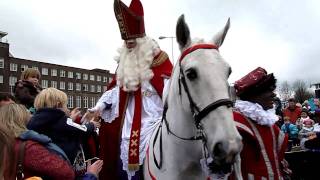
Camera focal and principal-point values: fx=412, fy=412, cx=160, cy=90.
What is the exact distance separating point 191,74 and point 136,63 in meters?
2.19

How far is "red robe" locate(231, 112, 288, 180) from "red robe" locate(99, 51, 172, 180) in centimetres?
149

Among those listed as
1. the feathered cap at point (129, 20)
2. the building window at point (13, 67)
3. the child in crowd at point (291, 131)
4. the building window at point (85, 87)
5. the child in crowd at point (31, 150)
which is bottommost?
the child in crowd at point (291, 131)

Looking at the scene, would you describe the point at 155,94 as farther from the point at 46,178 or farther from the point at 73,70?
the point at 73,70

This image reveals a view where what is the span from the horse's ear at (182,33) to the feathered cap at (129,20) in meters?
2.02

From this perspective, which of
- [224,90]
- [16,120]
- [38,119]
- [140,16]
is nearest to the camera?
[224,90]

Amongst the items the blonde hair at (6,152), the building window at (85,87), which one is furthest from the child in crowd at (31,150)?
the building window at (85,87)

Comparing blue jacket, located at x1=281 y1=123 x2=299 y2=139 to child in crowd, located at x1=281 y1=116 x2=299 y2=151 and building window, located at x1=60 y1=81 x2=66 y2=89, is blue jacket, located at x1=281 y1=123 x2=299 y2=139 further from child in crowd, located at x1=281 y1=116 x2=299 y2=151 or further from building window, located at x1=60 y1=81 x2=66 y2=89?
building window, located at x1=60 y1=81 x2=66 y2=89

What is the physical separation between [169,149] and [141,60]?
1.78m

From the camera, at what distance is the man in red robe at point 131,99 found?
5.11m

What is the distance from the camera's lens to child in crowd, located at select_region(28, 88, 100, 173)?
4.22 metres

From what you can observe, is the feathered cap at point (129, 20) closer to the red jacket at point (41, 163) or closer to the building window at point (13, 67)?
the red jacket at point (41, 163)

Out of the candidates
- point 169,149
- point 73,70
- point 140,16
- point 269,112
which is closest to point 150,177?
point 169,149

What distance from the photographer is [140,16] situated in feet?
19.1

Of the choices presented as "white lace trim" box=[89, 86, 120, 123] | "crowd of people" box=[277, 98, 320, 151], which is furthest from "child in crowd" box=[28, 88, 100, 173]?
"crowd of people" box=[277, 98, 320, 151]
